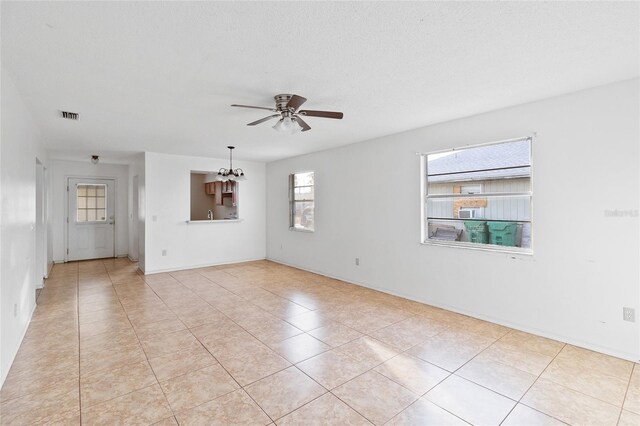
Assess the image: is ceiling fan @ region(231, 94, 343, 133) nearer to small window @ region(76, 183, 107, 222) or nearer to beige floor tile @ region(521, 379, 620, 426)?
beige floor tile @ region(521, 379, 620, 426)

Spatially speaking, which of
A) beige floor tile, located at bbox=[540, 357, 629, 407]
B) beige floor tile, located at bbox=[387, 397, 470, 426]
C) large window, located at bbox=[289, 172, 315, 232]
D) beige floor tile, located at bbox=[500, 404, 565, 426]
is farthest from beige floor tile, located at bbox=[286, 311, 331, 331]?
large window, located at bbox=[289, 172, 315, 232]

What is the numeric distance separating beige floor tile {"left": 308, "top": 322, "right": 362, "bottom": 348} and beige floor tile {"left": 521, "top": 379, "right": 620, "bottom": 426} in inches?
59.1

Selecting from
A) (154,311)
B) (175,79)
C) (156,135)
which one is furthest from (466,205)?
(156,135)

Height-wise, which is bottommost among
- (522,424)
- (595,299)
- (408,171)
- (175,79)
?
(522,424)

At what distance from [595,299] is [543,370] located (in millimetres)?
931

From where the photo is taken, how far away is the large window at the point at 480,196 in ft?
11.1

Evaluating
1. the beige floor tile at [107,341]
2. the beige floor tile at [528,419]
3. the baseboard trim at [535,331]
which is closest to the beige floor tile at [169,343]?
the beige floor tile at [107,341]

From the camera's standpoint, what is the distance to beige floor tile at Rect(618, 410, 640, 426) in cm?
192

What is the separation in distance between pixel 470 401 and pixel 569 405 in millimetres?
646

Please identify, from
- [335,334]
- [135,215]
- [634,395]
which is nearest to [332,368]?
[335,334]

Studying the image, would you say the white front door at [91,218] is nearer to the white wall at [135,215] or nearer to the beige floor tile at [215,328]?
the white wall at [135,215]

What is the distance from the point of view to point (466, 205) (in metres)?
3.84

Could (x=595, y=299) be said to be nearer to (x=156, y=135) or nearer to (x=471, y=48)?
(x=471, y=48)

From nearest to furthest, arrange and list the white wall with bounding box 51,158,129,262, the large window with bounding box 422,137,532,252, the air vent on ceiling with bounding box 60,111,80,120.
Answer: the large window with bounding box 422,137,532,252, the air vent on ceiling with bounding box 60,111,80,120, the white wall with bounding box 51,158,129,262
